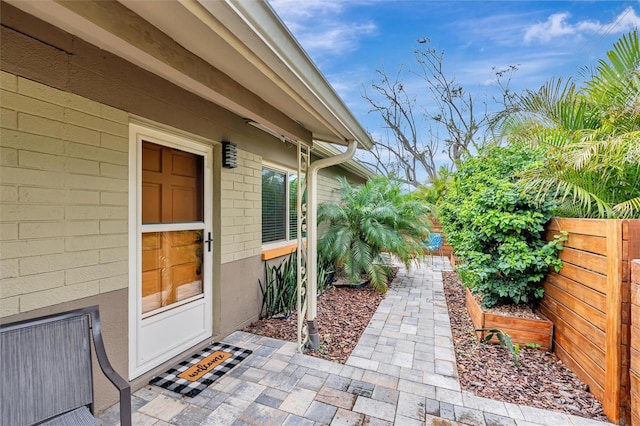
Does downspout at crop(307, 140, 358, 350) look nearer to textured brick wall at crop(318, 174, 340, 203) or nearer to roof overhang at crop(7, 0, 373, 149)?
roof overhang at crop(7, 0, 373, 149)

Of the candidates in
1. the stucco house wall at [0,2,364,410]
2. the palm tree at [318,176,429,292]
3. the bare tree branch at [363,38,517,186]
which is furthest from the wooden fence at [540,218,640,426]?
the bare tree branch at [363,38,517,186]

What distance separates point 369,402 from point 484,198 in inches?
102

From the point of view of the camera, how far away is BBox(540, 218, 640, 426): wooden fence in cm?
206

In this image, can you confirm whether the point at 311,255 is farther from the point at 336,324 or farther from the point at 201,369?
the point at 201,369

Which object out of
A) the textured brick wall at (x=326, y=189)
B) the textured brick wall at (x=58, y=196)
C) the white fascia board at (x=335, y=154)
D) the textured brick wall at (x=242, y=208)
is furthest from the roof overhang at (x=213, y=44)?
the textured brick wall at (x=326, y=189)

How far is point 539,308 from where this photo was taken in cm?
341

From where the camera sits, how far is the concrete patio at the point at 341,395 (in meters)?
2.04

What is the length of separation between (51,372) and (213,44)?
1.85 meters

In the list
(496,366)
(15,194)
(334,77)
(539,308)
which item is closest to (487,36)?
(334,77)

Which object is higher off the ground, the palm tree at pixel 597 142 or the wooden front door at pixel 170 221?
the palm tree at pixel 597 142

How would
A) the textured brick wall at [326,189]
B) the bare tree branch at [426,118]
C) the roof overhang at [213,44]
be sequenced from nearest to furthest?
the roof overhang at [213,44] → the textured brick wall at [326,189] → the bare tree branch at [426,118]

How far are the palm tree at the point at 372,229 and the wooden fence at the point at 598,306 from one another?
2.54 metres

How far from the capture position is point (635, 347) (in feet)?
6.35

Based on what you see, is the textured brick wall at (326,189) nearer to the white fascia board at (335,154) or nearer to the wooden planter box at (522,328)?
the white fascia board at (335,154)
